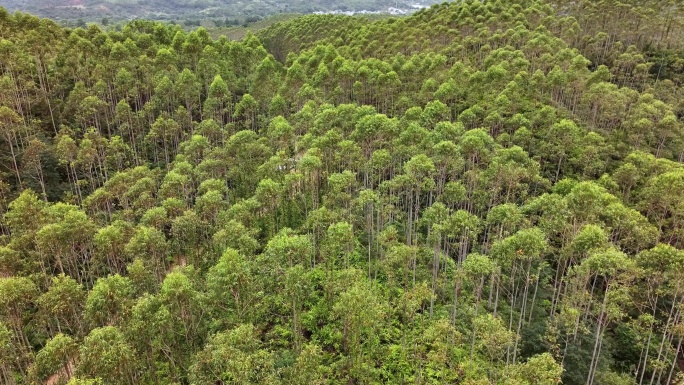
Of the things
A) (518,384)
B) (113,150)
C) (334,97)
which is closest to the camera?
(518,384)

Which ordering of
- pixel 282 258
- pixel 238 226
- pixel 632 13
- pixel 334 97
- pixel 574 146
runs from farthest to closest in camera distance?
pixel 632 13
pixel 334 97
pixel 574 146
pixel 238 226
pixel 282 258

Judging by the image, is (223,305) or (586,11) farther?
(586,11)

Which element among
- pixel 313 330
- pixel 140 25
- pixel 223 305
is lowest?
pixel 313 330

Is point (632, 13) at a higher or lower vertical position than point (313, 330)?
higher

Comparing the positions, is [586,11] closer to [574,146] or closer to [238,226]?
[574,146]

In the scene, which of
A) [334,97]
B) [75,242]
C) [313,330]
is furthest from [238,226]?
[334,97]

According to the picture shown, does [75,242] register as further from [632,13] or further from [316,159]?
[632,13]

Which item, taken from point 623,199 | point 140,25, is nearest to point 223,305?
point 623,199
